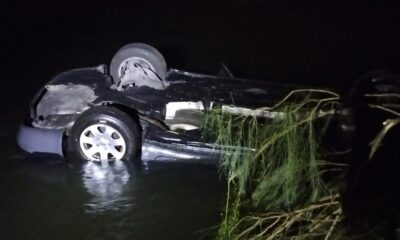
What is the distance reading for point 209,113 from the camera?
14.1 ft

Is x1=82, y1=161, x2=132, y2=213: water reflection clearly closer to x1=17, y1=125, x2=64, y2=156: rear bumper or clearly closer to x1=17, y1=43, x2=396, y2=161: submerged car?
x1=17, y1=43, x2=396, y2=161: submerged car

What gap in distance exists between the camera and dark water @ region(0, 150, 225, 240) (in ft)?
14.0

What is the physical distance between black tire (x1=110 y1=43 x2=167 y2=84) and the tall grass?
197 centimetres

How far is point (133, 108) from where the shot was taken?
5.07 metres

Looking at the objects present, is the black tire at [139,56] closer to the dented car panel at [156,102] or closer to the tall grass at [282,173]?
the dented car panel at [156,102]

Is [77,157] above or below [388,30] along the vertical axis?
below

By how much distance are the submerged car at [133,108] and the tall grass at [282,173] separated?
0.73 metres

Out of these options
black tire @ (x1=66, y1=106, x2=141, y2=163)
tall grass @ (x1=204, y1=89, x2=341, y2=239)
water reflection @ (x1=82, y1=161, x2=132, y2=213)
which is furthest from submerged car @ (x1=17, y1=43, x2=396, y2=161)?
tall grass @ (x1=204, y1=89, x2=341, y2=239)

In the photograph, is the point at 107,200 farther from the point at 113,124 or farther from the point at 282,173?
the point at 282,173

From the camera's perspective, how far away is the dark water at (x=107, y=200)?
14.0 ft

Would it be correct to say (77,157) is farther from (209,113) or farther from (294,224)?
(294,224)

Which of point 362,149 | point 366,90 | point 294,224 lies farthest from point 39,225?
point 366,90

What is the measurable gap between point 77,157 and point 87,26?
6.73 meters

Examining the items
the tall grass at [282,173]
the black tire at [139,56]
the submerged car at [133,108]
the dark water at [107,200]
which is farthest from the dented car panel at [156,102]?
the tall grass at [282,173]
